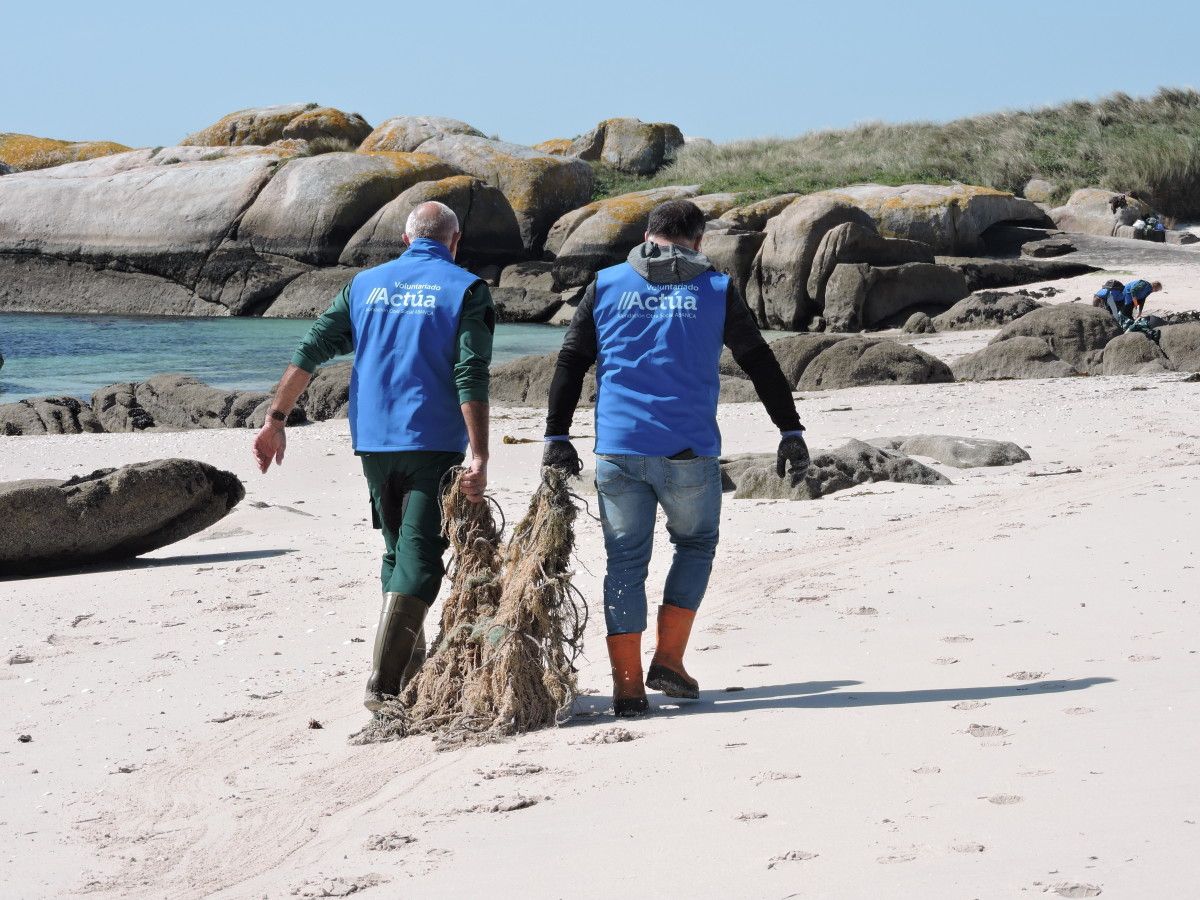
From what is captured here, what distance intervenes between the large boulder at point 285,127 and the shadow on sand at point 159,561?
40.4 m

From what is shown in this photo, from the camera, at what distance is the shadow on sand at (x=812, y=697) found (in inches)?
175

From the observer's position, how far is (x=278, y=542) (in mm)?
8531

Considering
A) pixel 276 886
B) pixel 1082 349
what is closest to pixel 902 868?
pixel 276 886

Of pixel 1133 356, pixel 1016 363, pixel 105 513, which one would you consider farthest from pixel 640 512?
pixel 1133 356

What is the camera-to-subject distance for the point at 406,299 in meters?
4.77

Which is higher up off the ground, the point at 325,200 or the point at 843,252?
the point at 325,200

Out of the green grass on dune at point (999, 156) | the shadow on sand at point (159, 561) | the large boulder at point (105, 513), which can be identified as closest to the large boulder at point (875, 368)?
the shadow on sand at point (159, 561)

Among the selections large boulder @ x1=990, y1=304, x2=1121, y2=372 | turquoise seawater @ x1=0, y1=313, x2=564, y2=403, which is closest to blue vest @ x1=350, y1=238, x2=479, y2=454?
large boulder @ x1=990, y1=304, x2=1121, y2=372

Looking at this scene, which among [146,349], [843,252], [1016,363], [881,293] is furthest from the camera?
→ [843,252]

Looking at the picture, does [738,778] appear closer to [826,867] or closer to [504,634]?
[826,867]

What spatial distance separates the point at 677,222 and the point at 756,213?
3266 cm

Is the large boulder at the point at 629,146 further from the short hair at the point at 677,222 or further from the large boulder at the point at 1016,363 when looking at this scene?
the short hair at the point at 677,222

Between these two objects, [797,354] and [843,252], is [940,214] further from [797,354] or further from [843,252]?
[797,354]

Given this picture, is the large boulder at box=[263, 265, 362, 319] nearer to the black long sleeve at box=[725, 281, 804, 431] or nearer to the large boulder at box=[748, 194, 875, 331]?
the large boulder at box=[748, 194, 875, 331]
